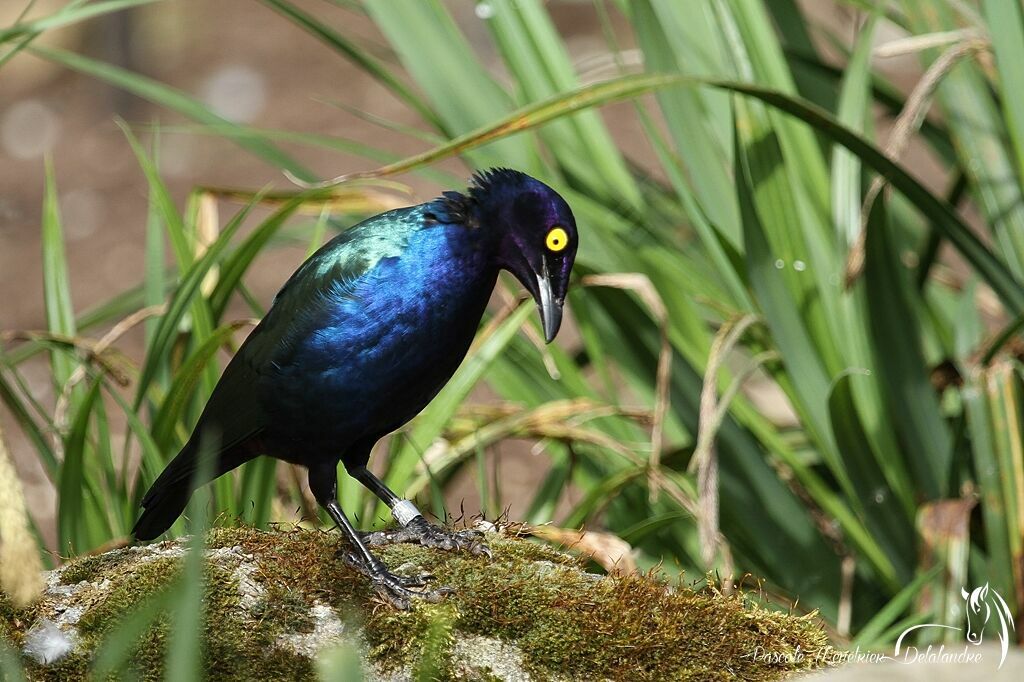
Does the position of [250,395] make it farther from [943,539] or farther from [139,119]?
[139,119]

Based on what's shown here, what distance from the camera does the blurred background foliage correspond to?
2955mm

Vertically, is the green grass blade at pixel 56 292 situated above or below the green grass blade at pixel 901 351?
above

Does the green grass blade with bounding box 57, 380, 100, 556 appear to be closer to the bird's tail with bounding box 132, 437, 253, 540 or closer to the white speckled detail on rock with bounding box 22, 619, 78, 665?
the bird's tail with bounding box 132, 437, 253, 540

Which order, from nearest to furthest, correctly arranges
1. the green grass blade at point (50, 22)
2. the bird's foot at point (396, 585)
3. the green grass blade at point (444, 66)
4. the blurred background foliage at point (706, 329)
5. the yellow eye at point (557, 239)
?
1. the bird's foot at point (396, 585)
2. the yellow eye at point (557, 239)
3. the green grass blade at point (50, 22)
4. the blurred background foliage at point (706, 329)
5. the green grass blade at point (444, 66)

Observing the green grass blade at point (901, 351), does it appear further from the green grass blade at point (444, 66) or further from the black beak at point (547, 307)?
the black beak at point (547, 307)

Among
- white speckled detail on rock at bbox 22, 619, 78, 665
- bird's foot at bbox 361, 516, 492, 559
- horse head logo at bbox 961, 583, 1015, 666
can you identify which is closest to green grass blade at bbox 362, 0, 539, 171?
bird's foot at bbox 361, 516, 492, 559

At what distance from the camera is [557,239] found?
2361 millimetres

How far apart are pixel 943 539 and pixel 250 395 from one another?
1.73m

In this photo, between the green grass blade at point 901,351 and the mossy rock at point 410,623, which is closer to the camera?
the mossy rock at point 410,623

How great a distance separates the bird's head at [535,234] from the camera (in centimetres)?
237

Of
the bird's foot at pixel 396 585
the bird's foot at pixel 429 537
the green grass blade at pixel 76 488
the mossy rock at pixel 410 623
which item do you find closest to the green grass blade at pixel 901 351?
the mossy rock at pixel 410 623

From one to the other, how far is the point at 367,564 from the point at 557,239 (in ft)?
2.37

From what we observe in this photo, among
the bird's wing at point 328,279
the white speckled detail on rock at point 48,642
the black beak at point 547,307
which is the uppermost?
the bird's wing at point 328,279

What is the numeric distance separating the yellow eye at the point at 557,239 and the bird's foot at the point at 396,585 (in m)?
0.68
